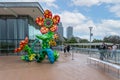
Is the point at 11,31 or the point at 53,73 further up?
the point at 11,31

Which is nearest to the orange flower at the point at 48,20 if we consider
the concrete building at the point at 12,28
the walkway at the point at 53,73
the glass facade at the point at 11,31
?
the walkway at the point at 53,73

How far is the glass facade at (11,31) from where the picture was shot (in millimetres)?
30250

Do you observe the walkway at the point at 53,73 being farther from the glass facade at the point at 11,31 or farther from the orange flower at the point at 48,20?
the glass facade at the point at 11,31

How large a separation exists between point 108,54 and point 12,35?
15432mm

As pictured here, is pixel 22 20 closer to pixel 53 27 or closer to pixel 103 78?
pixel 53 27

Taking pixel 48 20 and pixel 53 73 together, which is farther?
pixel 48 20

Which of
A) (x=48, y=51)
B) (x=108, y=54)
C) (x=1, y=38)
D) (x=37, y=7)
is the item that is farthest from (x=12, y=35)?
(x=108, y=54)

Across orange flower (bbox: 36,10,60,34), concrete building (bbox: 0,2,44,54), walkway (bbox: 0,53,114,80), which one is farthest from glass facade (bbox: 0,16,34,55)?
walkway (bbox: 0,53,114,80)

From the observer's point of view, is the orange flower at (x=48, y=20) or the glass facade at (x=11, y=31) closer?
the orange flower at (x=48, y=20)

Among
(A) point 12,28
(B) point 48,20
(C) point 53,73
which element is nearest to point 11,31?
(A) point 12,28

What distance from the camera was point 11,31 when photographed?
30578mm

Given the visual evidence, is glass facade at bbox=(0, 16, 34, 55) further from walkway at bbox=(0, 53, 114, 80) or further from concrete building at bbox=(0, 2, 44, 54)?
walkway at bbox=(0, 53, 114, 80)

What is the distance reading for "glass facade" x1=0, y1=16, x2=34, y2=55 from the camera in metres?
30.2

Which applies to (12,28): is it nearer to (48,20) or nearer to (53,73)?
(48,20)
